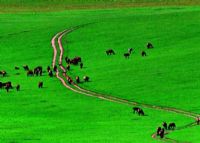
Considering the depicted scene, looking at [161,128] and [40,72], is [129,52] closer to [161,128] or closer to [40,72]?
[40,72]

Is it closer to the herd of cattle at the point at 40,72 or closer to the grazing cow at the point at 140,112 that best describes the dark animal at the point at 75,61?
the herd of cattle at the point at 40,72

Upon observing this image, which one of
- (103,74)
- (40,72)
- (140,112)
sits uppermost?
(40,72)

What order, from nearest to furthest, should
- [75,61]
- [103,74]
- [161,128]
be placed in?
1. [161,128]
2. [103,74]
3. [75,61]

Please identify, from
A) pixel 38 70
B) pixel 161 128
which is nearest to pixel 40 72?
pixel 38 70

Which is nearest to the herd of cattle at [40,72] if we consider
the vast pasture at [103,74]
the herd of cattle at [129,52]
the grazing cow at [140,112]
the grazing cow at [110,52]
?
the vast pasture at [103,74]

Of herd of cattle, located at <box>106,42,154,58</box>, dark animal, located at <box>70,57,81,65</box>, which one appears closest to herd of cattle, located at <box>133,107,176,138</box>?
dark animal, located at <box>70,57,81,65</box>

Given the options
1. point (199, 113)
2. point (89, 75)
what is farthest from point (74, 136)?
point (89, 75)

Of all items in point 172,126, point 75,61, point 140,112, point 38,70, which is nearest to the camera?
point 172,126

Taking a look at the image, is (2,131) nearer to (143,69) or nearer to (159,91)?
(159,91)

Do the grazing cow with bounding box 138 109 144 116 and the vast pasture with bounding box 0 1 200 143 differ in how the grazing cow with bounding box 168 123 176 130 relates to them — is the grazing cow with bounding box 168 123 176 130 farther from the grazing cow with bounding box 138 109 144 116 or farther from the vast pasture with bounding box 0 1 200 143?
the grazing cow with bounding box 138 109 144 116

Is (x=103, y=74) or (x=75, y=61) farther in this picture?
(x=75, y=61)
